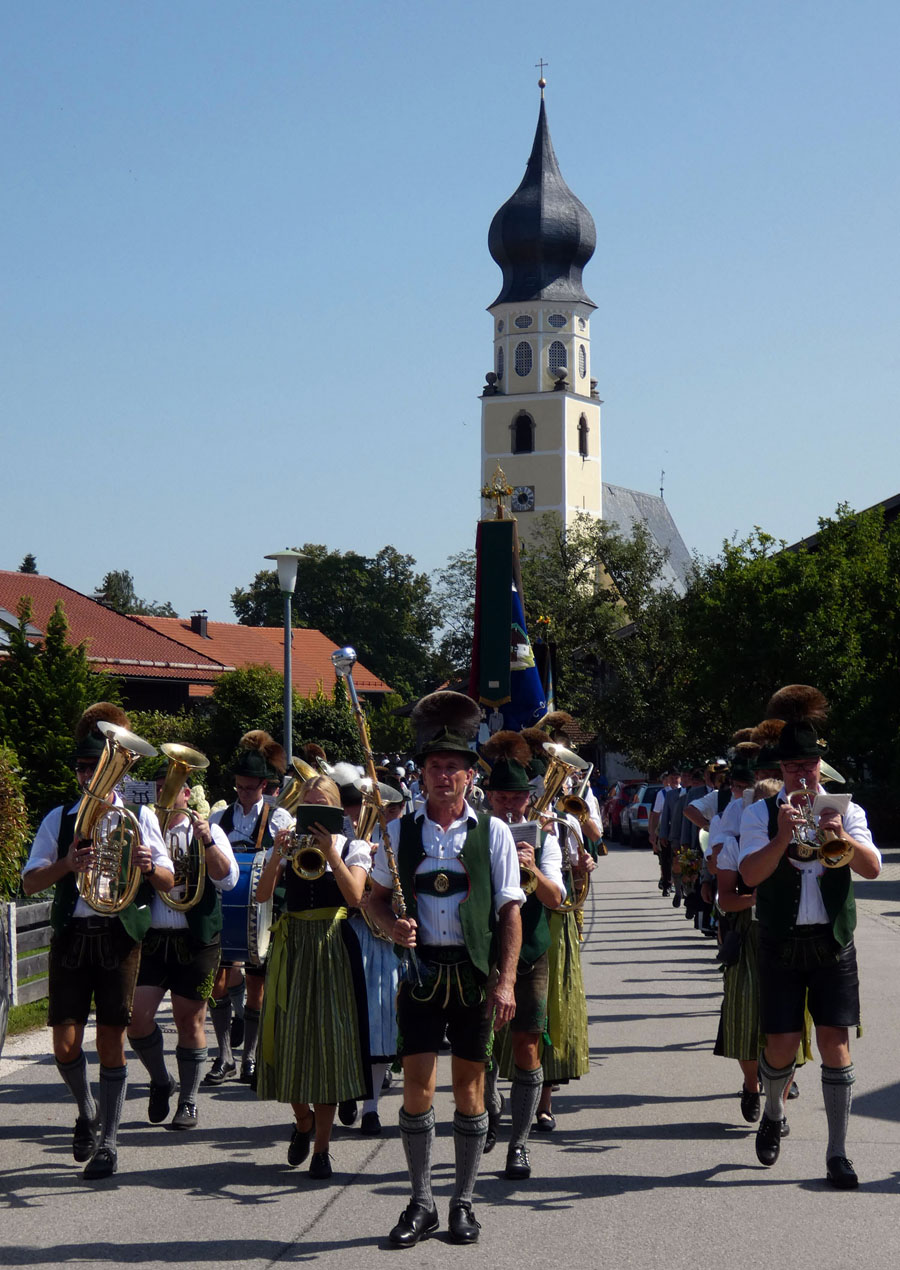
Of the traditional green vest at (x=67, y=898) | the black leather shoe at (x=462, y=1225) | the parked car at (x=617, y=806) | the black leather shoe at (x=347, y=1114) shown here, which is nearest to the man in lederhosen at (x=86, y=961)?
the traditional green vest at (x=67, y=898)

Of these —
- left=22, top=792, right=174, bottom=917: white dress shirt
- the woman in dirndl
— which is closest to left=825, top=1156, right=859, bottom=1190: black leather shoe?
the woman in dirndl

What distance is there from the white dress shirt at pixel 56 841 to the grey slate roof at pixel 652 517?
10229 centimetres

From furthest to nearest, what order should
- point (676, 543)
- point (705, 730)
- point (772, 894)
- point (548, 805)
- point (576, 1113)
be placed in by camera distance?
point (676, 543) → point (705, 730) → point (576, 1113) → point (548, 805) → point (772, 894)

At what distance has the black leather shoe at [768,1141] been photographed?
23.9ft

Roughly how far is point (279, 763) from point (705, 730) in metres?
47.6

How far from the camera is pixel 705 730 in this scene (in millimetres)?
56094

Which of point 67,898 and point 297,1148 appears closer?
point 67,898

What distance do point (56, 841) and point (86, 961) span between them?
0.56m

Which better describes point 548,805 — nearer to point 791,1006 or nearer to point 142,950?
point 791,1006

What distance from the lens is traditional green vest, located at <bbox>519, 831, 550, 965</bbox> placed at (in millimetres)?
7547

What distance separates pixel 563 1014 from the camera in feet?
27.1

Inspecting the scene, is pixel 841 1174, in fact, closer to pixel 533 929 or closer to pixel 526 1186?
pixel 526 1186

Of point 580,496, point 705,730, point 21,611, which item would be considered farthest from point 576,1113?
point 580,496

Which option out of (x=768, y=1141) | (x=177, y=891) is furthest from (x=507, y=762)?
(x=768, y=1141)
